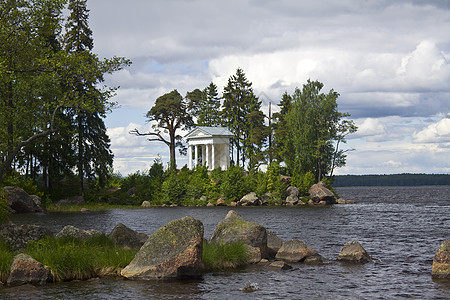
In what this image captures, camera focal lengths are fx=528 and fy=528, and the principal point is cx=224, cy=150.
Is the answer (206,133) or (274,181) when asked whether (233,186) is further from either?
(206,133)

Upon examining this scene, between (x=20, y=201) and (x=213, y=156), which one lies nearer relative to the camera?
(x=20, y=201)

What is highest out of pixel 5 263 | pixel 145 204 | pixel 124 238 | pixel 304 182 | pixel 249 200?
pixel 304 182

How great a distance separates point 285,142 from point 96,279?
59.4 metres

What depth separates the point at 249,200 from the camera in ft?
212

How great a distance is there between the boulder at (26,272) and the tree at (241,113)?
Answer: 6352 centimetres

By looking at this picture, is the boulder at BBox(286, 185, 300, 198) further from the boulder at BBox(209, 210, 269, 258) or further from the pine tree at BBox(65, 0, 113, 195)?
the boulder at BBox(209, 210, 269, 258)

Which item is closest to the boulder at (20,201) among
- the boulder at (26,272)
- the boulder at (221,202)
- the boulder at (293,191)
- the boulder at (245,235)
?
the boulder at (221,202)

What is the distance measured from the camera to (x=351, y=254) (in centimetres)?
1995

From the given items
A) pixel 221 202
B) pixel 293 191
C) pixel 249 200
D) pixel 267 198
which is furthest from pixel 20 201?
pixel 293 191

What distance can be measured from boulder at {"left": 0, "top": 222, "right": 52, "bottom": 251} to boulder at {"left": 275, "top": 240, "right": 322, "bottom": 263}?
8.70m

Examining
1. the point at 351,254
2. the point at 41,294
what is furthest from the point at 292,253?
the point at 41,294

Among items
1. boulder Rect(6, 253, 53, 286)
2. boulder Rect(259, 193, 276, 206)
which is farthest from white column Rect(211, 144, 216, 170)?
boulder Rect(6, 253, 53, 286)

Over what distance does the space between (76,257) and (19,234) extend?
3.77 metres

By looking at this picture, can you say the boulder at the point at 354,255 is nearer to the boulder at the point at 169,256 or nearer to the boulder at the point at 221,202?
the boulder at the point at 169,256
